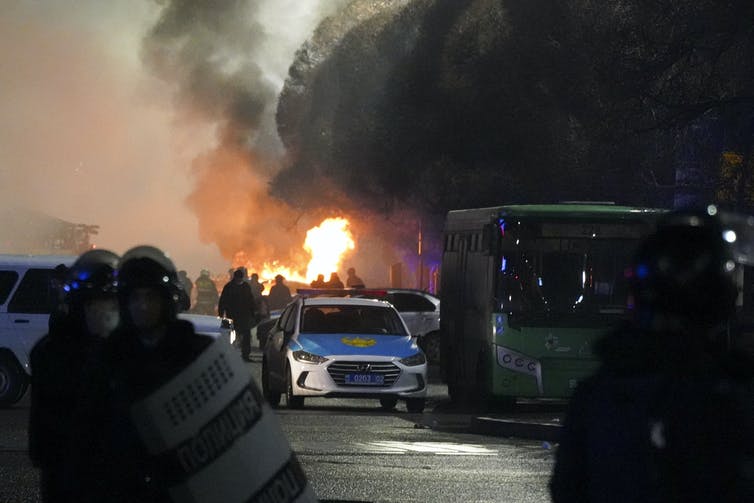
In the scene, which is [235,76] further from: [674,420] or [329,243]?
[674,420]

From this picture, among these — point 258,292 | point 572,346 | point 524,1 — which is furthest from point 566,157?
point 572,346

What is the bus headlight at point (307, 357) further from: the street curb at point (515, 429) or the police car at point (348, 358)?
the street curb at point (515, 429)

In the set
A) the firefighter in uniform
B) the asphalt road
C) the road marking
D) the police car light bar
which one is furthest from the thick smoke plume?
the road marking

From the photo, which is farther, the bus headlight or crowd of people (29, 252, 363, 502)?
the bus headlight

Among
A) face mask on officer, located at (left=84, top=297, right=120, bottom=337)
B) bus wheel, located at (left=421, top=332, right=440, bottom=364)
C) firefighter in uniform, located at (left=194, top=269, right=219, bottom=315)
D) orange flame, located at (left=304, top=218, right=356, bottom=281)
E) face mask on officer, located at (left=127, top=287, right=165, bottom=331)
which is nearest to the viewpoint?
face mask on officer, located at (left=127, top=287, right=165, bottom=331)

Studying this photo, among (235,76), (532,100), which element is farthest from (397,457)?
(235,76)

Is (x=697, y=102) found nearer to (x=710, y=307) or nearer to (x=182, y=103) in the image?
(x=710, y=307)

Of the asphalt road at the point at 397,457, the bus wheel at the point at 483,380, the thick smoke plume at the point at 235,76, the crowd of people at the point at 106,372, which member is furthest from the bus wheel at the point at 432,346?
the thick smoke plume at the point at 235,76

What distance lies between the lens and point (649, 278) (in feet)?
13.1

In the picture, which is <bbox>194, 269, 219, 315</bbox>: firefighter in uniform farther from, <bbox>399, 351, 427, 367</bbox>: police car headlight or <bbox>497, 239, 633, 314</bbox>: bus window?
<bbox>497, 239, 633, 314</bbox>: bus window

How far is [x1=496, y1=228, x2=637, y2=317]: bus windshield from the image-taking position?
885 inches

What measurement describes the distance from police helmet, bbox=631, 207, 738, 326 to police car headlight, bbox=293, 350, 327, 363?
18180 mm

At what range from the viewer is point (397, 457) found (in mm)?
16297

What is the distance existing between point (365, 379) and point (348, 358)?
334 millimetres
